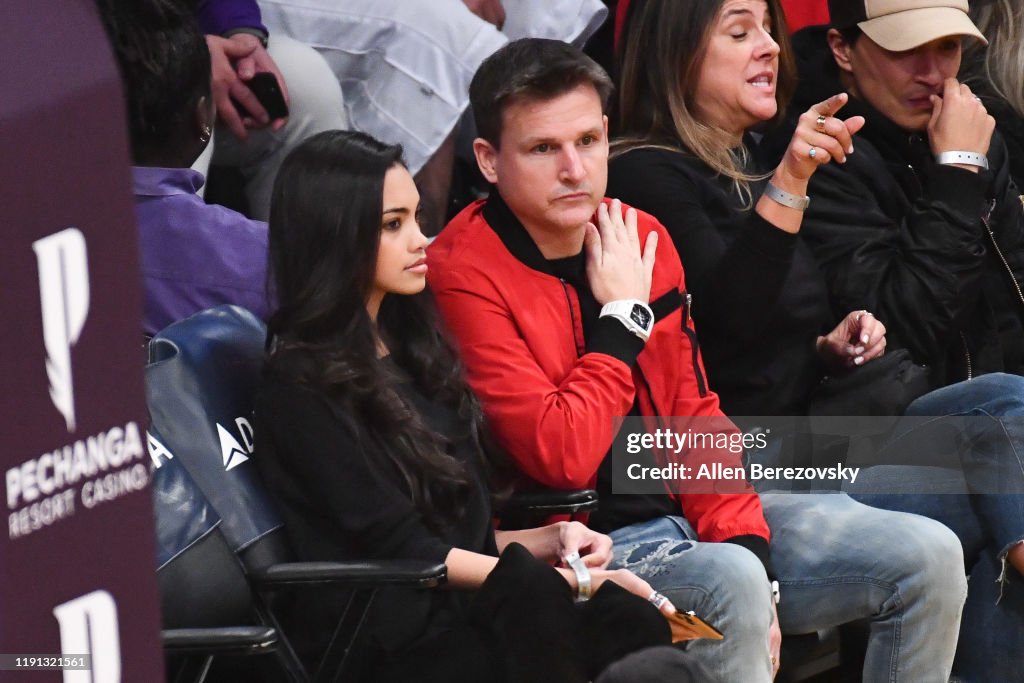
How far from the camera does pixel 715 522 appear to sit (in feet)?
10.9

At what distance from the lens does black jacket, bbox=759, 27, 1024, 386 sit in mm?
3924

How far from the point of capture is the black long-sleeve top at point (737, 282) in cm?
347

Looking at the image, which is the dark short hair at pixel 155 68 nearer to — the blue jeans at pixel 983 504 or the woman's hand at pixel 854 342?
the woman's hand at pixel 854 342

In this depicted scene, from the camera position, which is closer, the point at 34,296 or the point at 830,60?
the point at 34,296

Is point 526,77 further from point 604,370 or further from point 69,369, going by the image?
point 69,369

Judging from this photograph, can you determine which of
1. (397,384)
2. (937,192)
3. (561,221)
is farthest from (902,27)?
(397,384)

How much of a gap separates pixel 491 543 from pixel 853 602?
83 cm

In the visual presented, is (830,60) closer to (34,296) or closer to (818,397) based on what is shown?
(818,397)

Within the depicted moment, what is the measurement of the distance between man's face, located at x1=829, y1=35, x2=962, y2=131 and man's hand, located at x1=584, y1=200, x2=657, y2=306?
1.28 m

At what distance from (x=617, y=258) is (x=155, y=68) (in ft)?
3.33

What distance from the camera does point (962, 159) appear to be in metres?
4.05

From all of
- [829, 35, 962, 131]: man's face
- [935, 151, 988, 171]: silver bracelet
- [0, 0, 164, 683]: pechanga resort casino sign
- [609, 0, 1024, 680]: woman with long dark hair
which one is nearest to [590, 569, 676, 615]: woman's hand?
[609, 0, 1024, 680]: woman with long dark hair

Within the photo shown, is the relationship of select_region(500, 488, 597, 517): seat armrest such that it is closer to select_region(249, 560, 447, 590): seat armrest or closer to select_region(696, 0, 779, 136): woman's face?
select_region(249, 560, 447, 590): seat armrest

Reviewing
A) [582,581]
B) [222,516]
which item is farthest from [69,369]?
[582,581]
